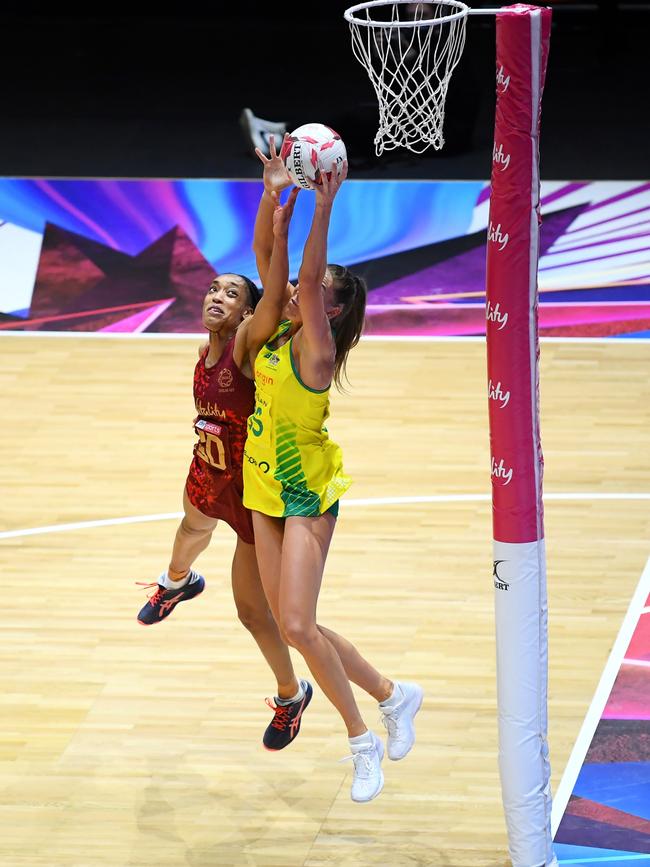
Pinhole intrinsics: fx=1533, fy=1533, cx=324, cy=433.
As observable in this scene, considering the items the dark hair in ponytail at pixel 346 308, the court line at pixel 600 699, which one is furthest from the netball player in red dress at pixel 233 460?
the court line at pixel 600 699

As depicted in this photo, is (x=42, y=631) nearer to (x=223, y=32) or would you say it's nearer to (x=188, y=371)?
(x=188, y=371)

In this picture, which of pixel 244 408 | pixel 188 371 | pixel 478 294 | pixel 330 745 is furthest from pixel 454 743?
pixel 478 294

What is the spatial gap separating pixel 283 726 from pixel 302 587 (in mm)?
958

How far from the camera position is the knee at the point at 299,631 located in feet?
18.4

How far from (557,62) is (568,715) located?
14086 millimetres

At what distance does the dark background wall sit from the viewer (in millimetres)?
15734

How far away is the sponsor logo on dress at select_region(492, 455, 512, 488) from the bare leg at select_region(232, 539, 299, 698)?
116cm

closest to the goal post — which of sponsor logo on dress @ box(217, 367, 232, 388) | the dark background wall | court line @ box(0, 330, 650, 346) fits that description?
sponsor logo on dress @ box(217, 367, 232, 388)

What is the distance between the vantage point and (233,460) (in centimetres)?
618

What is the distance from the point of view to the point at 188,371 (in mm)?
11352

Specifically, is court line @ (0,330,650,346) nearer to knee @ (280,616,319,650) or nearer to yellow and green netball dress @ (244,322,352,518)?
yellow and green netball dress @ (244,322,352,518)

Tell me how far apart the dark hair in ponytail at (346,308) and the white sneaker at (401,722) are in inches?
53.2

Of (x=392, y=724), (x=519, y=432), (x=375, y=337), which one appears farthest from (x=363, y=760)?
(x=375, y=337)

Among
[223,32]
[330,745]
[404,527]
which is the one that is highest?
[223,32]
